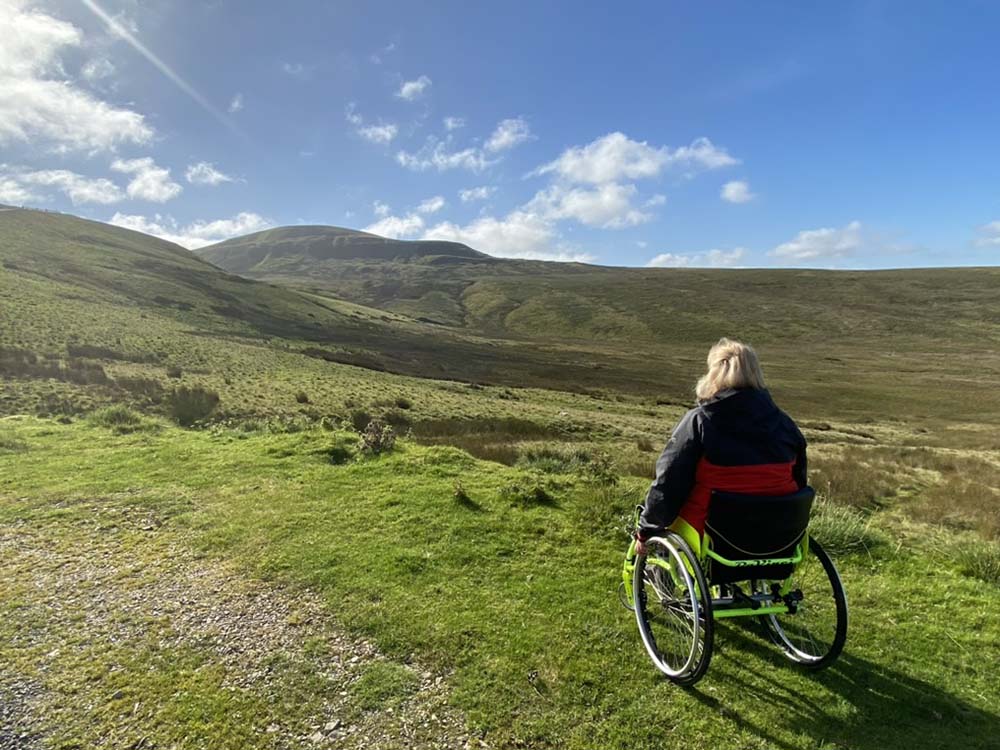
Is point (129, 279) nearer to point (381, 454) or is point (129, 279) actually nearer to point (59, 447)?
point (59, 447)

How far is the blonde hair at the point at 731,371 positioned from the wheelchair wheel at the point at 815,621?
1.53 meters

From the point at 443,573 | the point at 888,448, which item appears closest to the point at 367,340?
the point at 888,448

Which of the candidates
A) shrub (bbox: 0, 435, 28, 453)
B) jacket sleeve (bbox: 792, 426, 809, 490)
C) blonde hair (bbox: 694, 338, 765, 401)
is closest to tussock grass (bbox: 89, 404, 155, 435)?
shrub (bbox: 0, 435, 28, 453)

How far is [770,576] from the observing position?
4211 millimetres

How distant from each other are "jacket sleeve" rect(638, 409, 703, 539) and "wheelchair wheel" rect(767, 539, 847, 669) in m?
1.11

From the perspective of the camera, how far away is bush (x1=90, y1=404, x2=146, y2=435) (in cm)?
1532

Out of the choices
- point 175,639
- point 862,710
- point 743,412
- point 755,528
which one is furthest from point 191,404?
point 862,710

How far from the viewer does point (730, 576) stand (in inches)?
167

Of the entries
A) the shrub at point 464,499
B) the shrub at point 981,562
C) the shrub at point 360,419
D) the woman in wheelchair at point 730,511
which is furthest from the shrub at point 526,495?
the shrub at point 360,419

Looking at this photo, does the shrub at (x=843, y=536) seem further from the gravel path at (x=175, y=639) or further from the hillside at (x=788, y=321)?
the hillside at (x=788, y=321)

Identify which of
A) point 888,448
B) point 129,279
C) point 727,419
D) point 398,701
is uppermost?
point 129,279

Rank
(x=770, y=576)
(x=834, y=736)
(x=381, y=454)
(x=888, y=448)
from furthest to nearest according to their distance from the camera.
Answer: (x=888, y=448) → (x=381, y=454) → (x=770, y=576) → (x=834, y=736)

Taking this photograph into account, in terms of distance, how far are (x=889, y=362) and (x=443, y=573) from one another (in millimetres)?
93164

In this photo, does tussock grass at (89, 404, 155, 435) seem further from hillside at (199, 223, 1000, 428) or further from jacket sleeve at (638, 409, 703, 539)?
hillside at (199, 223, 1000, 428)
